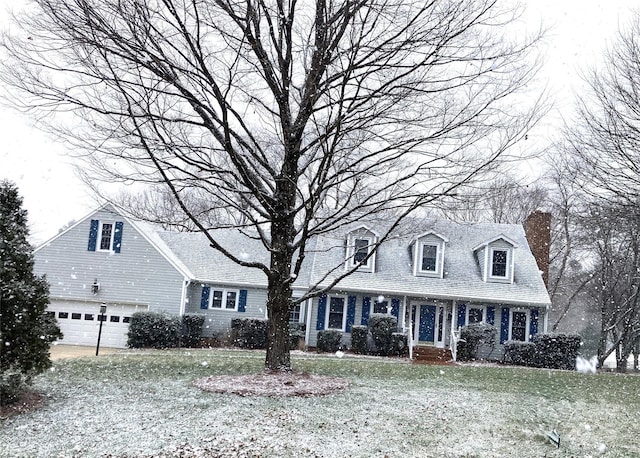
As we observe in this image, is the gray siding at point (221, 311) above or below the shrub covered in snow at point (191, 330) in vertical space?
above

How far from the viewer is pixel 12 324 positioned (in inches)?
324

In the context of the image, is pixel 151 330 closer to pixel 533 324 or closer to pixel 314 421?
pixel 314 421

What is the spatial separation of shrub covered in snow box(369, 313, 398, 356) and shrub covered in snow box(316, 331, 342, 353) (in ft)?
4.10

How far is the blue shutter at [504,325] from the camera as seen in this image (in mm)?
20647

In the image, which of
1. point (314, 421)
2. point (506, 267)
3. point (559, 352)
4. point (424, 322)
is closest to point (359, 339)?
point (424, 322)

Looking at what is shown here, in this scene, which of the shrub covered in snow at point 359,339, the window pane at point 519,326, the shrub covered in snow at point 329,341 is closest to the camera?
the shrub covered in snow at point 329,341

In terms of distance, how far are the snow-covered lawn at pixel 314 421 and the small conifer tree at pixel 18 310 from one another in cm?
63

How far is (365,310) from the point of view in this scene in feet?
69.3

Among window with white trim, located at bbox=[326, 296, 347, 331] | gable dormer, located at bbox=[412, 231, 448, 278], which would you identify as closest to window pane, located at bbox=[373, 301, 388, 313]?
window with white trim, located at bbox=[326, 296, 347, 331]

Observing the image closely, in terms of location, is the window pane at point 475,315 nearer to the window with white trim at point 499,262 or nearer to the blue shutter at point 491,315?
the blue shutter at point 491,315

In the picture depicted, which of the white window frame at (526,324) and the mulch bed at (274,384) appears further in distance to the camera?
the white window frame at (526,324)

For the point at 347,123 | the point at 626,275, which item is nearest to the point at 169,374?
the point at 347,123

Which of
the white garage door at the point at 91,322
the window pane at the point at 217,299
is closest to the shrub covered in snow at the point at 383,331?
the window pane at the point at 217,299

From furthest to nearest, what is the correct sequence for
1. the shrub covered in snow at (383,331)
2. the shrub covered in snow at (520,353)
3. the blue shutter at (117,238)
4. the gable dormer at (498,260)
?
the gable dormer at (498,260) < the blue shutter at (117,238) < the shrub covered in snow at (383,331) < the shrub covered in snow at (520,353)
